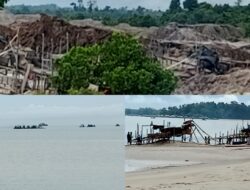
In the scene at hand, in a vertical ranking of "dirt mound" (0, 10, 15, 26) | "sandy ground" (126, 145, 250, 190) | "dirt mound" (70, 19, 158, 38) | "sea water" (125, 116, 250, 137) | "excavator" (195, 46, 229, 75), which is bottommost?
"sandy ground" (126, 145, 250, 190)

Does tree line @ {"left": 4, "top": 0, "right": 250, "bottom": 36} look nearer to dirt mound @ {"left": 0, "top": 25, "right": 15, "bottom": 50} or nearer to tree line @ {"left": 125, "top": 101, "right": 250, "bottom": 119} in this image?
dirt mound @ {"left": 0, "top": 25, "right": 15, "bottom": 50}

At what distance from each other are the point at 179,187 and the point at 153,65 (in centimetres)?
84

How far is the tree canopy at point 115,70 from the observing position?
3127mm

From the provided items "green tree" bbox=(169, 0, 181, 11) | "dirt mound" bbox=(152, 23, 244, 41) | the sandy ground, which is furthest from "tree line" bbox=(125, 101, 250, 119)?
"green tree" bbox=(169, 0, 181, 11)

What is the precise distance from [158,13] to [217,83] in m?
0.61

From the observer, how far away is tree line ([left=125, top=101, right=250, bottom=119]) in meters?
2.86

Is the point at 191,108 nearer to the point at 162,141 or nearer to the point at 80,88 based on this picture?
the point at 162,141

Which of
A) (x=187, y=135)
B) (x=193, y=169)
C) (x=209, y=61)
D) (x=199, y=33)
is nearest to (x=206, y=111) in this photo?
(x=187, y=135)

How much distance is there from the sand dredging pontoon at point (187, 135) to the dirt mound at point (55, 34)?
767 mm

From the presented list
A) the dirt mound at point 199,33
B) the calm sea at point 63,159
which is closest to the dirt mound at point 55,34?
the dirt mound at point 199,33

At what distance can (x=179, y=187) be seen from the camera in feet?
9.24

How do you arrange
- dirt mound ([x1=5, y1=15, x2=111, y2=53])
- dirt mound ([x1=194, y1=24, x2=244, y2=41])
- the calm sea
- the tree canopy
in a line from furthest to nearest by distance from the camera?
dirt mound ([x1=194, y1=24, x2=244, y2=41]) → dirt mound ([x1=5, y1=15, x2=111, y2=53]) → the tree canopy → the calm sea

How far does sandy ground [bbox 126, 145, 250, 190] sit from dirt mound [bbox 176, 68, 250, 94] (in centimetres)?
49

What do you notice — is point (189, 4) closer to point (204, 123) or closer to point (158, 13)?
point (158, 13)
